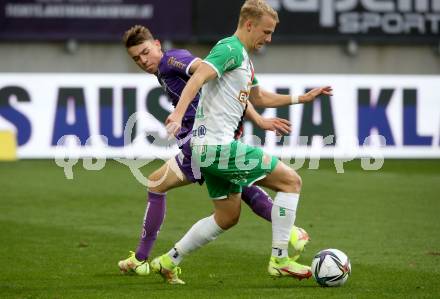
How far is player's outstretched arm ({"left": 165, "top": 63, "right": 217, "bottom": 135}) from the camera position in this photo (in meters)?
6.81

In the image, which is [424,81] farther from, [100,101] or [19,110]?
[19,110]

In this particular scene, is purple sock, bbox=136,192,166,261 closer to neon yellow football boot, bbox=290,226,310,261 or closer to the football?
neon yellow football boot, bbox=290,226,310,261

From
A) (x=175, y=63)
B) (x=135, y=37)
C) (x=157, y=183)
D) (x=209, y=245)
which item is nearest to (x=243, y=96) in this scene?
(x=175, y=63)

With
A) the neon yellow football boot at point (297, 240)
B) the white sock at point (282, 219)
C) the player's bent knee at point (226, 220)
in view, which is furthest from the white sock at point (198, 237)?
the neon yellow football boot at point (297, 240)

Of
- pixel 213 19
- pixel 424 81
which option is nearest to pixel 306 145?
pixel 424 81

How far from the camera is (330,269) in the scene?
7641mm

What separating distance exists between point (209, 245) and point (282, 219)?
2589mm

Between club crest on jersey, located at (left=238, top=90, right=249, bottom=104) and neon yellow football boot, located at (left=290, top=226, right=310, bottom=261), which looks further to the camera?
neon yellow football boot, located at (left=290, top=226, right=310, bottom=261)

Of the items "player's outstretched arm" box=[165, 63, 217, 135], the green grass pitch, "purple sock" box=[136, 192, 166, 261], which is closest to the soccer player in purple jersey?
"purple sock" box=[136, 192, 166, 261]

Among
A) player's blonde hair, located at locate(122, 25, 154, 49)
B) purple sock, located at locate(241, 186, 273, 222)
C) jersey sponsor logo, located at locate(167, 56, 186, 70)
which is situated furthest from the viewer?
purple sock, located at locate(241, 186, 273, 222)

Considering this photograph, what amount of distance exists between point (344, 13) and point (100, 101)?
555 cm

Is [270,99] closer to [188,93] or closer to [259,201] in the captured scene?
[259,201]

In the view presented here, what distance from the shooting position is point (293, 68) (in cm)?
2247

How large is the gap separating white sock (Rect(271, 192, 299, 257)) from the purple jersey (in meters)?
1.09
